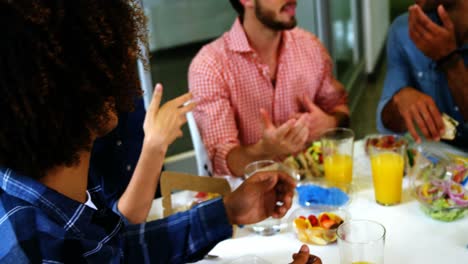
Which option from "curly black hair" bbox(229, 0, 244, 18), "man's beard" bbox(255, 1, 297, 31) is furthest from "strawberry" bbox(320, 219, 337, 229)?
"curly black hair" bbox(229, 0, 244, 18)

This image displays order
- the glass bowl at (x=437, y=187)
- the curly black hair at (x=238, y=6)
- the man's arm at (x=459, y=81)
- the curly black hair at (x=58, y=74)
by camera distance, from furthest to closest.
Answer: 1. the curly black hair at (x=238, y=6)
2. the man's arm at (x=459, y=81)
3. the glass bowl at (x=437, y=187)
4. the curly black hair at (x=58, y=74)

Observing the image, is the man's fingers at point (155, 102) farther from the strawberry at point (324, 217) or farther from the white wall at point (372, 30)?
the white wall at point (372, 30)

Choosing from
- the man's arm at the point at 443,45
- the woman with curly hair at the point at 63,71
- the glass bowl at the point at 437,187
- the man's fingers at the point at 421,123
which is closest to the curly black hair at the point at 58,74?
the woman with curly hair at the point at 63,71

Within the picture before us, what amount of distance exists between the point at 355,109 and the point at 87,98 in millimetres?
3647

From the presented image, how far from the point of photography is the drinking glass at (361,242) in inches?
37.4

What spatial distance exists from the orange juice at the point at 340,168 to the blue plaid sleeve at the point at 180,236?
440mm

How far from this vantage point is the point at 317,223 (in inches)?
45.0

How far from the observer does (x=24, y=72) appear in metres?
0.71

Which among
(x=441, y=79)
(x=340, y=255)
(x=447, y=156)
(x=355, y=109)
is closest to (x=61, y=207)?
(x=340, y=255)

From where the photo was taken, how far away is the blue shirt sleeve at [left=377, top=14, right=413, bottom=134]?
1766 millimetres

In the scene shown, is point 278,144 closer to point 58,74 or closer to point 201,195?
A: point 201,195

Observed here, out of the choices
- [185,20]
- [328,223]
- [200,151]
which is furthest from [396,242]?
[185,20]

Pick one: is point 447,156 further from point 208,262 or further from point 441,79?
point 208,262

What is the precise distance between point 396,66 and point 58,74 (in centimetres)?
144
